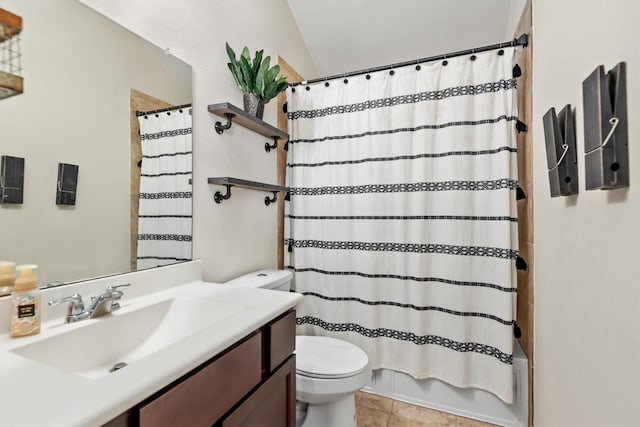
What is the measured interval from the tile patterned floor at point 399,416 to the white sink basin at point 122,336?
1.25 m

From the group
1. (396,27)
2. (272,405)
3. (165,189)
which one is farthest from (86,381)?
(396,27)

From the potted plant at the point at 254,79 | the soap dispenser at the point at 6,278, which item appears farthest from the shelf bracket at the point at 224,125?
the soap dispenser at the point at 6,278

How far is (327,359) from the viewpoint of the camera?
1.49 m

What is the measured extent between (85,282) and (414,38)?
2467 mm

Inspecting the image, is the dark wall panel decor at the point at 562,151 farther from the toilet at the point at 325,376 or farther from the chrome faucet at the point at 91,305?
the chrome faucet at the point at 91,305

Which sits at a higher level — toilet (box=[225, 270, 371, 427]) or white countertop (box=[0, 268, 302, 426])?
white countertop (box=[0, 268, 302, 426])

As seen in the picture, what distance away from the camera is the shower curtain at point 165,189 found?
3.82 ft

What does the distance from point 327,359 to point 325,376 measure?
149 mm

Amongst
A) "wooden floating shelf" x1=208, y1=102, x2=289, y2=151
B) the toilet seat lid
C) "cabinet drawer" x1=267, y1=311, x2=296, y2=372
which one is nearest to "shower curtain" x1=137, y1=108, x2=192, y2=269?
"wooden floating shelf" x1=208, y1=102, x2=289, y2=151

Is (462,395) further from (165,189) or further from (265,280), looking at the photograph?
(165,189)

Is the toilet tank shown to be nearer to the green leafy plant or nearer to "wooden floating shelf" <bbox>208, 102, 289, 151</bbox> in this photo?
"wooden floating shelf" <bbox>208, 102, 289, 151</bbox>

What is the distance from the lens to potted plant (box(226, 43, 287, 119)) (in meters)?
1.58

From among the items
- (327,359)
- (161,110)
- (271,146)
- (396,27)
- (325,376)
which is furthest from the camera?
(396,27)

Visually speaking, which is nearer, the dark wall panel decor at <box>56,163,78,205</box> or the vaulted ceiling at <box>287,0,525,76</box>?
the dark wall panel decor at <box>56,163,78,205</box>
